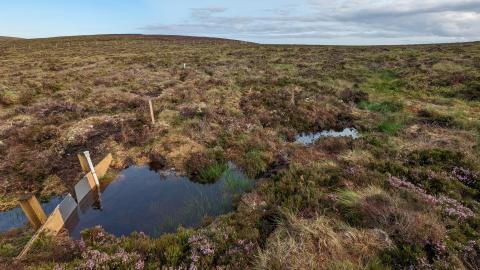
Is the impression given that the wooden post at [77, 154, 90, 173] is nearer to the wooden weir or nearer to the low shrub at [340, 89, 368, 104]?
the wooden weir

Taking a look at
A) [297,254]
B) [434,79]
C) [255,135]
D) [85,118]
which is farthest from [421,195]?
[434,79]

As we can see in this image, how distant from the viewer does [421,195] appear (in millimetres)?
8008

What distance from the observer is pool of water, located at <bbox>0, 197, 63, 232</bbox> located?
28.0 feet

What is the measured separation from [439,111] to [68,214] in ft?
56.9

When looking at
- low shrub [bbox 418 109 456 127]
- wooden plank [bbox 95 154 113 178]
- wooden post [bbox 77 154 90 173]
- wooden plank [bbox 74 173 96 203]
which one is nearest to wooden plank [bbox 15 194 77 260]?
wooden plank [bbox 74 173 96 203]

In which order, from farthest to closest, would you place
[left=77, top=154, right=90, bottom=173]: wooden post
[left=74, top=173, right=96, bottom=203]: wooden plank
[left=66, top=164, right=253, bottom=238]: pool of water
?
[left=77, top=154, right=90, bottom=173]: wooden post < [left=74, top=173, right=96, bottom=203]: wooden plank < [left=66, top=164, right=253, bottom=238]: pool of water

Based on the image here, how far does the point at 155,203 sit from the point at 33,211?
9.99 feet

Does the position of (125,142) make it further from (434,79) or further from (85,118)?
(434,79)

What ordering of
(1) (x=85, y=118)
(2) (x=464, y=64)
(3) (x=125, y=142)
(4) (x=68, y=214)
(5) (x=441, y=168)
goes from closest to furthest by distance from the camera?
(4) (x=68, y=214) → (5) (x=441, y=168) → (3) (x=125, y=142) → (1) (x=85, y=118) → (2) (x=464, y=64)

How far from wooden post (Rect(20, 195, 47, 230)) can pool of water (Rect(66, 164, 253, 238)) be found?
0.79 meters

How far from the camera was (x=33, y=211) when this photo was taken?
7.51 meters

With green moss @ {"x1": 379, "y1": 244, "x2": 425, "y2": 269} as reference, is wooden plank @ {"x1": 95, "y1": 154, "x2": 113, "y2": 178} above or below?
below

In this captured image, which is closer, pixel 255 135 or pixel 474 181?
pixel 474 181

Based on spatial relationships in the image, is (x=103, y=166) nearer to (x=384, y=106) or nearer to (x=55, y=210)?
(x=55, y=210)
